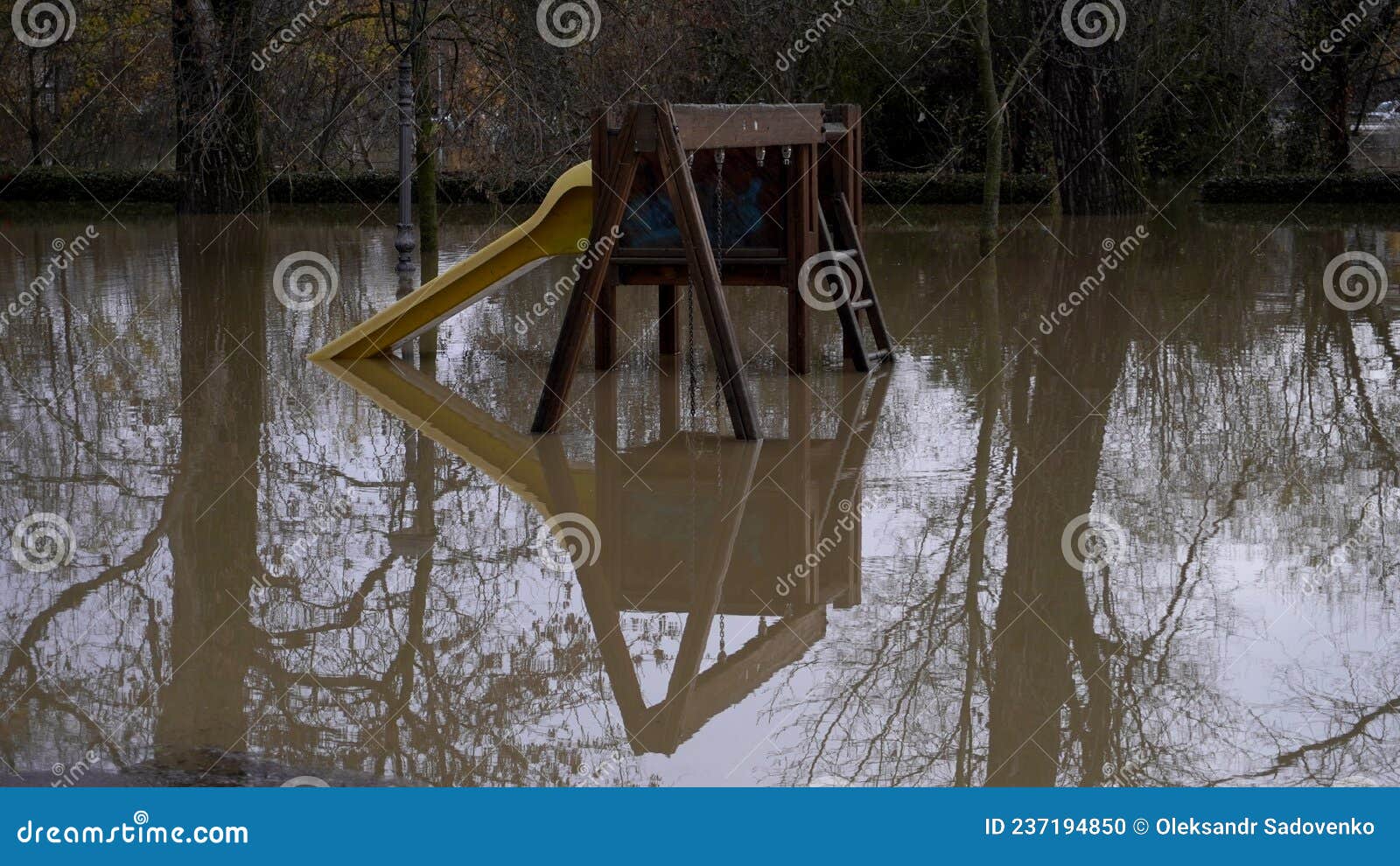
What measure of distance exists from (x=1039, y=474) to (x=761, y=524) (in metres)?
1.57

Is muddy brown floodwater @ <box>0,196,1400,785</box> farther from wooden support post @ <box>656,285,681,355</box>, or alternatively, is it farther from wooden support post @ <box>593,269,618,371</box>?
wooden support post @ <box>656,285,681,355</box>

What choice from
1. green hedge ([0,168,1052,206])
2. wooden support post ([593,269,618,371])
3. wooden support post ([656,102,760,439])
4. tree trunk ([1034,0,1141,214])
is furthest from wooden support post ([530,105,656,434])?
green hedge ([0,168,1052,206])

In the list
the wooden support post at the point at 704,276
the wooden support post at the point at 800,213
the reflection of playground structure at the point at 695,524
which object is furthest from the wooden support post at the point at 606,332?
the wooden support post at the point at 704,276

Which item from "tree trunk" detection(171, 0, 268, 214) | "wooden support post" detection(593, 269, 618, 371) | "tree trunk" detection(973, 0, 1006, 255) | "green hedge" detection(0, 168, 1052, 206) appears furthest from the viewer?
"green hedge" detection(0, 168, 1052, 206)

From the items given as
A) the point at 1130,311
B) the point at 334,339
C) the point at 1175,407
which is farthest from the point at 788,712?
the point at 1130,311

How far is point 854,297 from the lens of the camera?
11062mm

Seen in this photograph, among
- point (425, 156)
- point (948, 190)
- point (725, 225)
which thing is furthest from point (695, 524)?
point (948, 190)

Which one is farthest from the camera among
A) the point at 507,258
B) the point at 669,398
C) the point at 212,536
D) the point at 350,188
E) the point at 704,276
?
the point at 350,188

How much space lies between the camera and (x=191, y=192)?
83.3 ft

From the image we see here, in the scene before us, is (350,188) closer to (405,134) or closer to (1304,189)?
(405,134)

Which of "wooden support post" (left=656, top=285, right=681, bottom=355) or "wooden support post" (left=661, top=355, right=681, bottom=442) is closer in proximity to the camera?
"wooden support post" (left=661, top=355, right=681, bottom=442)

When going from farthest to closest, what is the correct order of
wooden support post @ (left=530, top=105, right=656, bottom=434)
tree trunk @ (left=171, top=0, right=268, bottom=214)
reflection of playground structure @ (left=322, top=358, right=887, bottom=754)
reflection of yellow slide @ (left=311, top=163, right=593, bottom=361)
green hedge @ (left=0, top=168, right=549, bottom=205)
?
green hedge @ (left=0, top=168, right=549, bottom=205), tree trunk @ (left=171, top=0, right=268, bottom=214), reflection of yellow slide @ (left=311, top=163, right=593, bottom=361), wooden support post @ (left=530, top=105, right=656, bottom=434), reflection of playground structure @ (left=322, top=358, right=887, bottom=754)

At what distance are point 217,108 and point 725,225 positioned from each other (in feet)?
33.5

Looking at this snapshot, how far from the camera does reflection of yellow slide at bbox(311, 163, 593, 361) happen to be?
10523 mm
